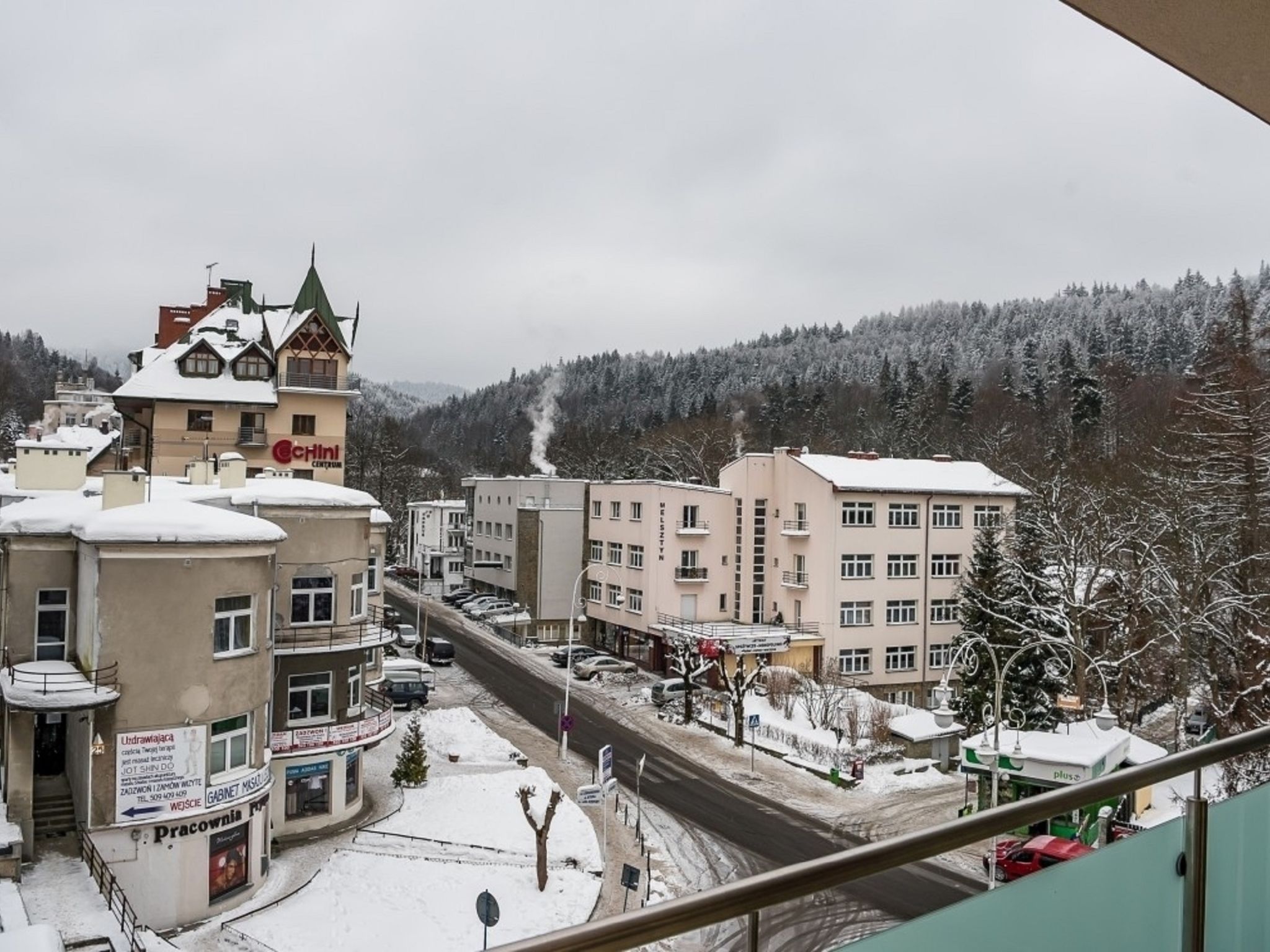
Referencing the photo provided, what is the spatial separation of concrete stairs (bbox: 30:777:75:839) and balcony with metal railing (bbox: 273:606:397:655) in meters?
2.17

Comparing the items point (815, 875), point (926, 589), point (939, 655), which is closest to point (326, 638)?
point (815, 875)

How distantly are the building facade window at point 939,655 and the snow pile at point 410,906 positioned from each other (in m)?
11.6

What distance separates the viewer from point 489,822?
10719mm

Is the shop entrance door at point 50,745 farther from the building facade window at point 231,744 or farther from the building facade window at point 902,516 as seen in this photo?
the building facade window at point 902,516

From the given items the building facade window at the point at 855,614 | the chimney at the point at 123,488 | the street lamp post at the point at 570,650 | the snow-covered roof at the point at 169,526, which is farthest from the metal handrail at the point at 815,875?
the building facade window at the point at 855,614

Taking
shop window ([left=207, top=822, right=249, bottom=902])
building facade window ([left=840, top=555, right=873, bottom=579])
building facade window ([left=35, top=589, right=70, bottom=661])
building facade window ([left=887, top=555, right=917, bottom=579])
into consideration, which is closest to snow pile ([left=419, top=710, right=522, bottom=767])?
shop window ([left=207, top=822, right=249, bottom=902])

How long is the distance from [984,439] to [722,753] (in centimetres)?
1881

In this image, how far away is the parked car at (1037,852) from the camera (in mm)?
1139

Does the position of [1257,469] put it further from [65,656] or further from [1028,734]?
[65,656]

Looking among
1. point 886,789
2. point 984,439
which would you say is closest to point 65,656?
point 886,789

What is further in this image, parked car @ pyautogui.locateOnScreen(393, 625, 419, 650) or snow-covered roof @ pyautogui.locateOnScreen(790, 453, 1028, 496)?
parked car @ pyautogui.locateOnScreen(393, 625, 419, 650)

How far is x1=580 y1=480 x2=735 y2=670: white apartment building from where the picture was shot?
66.2 ft

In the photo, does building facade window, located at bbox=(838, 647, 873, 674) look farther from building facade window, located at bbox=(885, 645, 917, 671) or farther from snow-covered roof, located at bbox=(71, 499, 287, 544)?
snow-covered roof, located at bbox=(71, 499, 287, 544)

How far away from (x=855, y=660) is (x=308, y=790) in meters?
11.2
